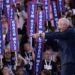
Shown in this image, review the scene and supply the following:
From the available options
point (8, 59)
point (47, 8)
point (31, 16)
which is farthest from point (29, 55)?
point (47, 8)

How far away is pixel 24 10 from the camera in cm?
1145

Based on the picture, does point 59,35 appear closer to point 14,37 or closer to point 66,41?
point 66,41

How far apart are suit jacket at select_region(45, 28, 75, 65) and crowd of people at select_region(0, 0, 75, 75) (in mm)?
1759

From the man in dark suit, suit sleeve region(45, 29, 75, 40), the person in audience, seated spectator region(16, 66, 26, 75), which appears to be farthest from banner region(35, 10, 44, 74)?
suit sleeve region(45, 29, 75, 40)

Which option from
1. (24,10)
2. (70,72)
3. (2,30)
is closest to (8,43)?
(2,30)

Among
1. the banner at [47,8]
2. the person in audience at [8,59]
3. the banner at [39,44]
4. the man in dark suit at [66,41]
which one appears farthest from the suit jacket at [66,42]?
the banner at [47,8]

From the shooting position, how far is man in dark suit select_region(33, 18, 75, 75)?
826 cm

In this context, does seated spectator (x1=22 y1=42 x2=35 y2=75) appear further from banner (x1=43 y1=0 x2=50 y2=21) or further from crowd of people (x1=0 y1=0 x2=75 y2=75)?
banner (x1=43 y1=0 x2=50 y2=21)

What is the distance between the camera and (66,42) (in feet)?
27.5

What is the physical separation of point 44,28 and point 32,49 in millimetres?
648

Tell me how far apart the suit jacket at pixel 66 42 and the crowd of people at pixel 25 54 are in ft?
5.77

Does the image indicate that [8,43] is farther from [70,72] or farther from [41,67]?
[70,72]

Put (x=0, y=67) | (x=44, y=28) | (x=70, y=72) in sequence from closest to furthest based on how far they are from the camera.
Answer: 1. (x=70, y=72)
2. (x=0, y=67)
3. (x=44, y=28)

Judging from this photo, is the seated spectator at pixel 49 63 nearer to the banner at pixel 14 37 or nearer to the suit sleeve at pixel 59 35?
the banner at pixel 14 37
